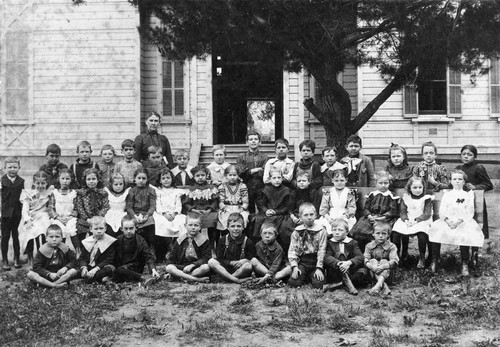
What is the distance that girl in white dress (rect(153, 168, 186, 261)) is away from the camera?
294 inches

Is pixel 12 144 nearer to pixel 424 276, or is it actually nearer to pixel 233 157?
pixel 233 157

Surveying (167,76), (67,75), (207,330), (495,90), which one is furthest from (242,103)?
(207,330)

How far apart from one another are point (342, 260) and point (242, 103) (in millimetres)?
12588

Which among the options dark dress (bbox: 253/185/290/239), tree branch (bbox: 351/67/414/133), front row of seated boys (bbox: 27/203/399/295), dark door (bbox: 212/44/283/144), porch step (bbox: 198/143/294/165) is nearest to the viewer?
front row of seated boys (bbox: 27/203/399/295)

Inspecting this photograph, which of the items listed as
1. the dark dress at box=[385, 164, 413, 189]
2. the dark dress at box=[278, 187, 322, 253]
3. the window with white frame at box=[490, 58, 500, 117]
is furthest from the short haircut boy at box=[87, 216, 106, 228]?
the window with white frame at box=[490, 58, 500, 117]

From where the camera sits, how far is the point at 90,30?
52.8ft

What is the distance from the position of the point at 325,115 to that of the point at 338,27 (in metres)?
2.13

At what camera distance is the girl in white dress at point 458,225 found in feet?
22.0

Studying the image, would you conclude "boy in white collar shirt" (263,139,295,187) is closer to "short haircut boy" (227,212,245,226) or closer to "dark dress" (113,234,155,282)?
"short haircut boy" (227,212,245,226)

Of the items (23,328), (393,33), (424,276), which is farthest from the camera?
(393,33)

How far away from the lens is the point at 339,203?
284 inches

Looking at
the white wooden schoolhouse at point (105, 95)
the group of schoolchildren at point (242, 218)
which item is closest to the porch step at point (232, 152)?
the white wooden schoolhouse at point (105, 95)

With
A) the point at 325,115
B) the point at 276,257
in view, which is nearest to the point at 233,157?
the point at 325,115

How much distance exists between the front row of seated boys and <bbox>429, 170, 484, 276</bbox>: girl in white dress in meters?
0.67
